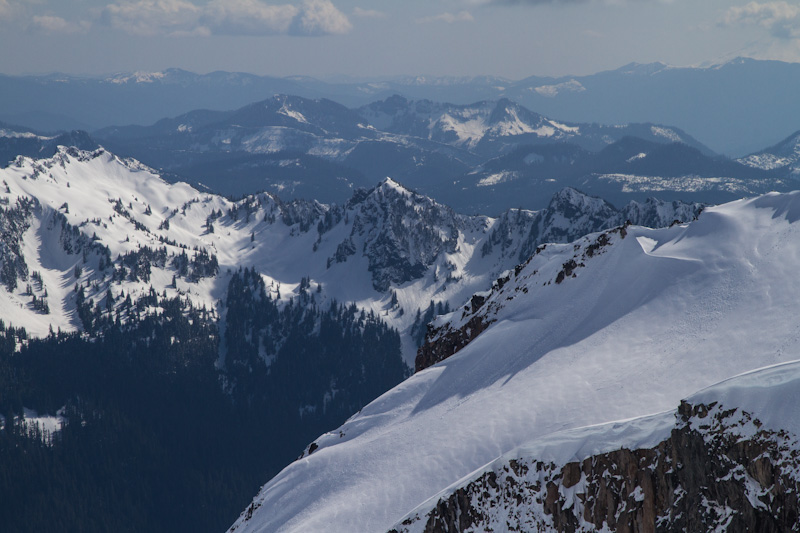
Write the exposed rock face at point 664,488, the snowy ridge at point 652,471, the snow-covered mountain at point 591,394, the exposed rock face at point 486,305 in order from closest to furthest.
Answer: the exposed rock face at point 664,488 → the snowy ridge at point 652,471 → the snow-covered mountain at point 591,394 → the exposed rock face at point 486,305

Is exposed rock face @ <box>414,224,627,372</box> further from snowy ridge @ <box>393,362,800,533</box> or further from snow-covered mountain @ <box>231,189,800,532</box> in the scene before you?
snowy ridge @ <box>393,362,800,533</box>

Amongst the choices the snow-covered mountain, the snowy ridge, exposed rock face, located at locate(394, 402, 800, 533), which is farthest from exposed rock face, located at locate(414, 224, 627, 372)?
exposed rock face, located at locate(394, 402, 800, 533)

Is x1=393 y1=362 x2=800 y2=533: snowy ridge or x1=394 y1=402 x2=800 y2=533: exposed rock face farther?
x1=393 y1=362 x2=800 y2=533: snowy ridge

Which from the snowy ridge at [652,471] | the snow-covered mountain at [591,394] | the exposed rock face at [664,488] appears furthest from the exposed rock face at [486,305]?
the exposed rock face at [664,488]

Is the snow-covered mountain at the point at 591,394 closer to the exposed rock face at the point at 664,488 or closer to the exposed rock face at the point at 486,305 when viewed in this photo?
the exposed rock face at the point at 664,488

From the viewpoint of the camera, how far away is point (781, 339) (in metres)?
67.4

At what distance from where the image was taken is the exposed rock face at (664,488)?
136 ft

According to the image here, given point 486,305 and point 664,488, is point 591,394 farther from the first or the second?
point 486,305

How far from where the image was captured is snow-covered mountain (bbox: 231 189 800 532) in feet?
150

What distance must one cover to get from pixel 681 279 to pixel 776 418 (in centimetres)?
5483

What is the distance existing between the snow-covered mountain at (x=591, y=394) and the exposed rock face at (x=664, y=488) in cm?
12

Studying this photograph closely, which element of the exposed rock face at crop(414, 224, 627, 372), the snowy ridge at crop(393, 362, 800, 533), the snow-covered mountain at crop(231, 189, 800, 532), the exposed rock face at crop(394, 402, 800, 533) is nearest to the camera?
the exposed rock face at crop(394, 402, 800, 533)

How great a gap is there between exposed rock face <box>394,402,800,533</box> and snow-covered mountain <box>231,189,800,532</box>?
124 mm

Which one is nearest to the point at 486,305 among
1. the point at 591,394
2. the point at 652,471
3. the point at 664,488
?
the point at 591,394
